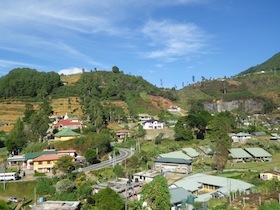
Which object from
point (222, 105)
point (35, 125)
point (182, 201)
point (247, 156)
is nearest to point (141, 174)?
point (182, 201)

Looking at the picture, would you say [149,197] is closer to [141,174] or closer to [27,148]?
[141,174]

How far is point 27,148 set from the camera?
161 feet

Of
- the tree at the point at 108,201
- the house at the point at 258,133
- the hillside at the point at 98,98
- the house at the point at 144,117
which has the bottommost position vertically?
the tree at the point at 108,201

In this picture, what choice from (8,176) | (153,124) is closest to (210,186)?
(8,176)

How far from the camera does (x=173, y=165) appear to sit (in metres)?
41.3

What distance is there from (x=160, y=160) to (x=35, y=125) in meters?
23.4

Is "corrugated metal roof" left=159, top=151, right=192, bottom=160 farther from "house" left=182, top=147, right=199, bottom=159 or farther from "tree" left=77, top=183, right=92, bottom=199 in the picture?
"tree" left=77, top=183, right=92, bottom=199

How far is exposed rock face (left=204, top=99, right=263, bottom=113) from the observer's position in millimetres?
105125

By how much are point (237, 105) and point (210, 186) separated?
82.0 m

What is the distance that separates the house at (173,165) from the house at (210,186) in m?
6.04

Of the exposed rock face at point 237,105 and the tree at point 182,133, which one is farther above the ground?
the exposed rock face at point 237,105

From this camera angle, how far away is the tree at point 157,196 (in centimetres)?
2427

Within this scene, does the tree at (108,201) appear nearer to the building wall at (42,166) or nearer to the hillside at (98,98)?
the building wall at (42,166)

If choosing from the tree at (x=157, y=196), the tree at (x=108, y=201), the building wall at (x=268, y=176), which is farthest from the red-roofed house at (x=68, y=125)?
the tree at (x=157, y=196)
